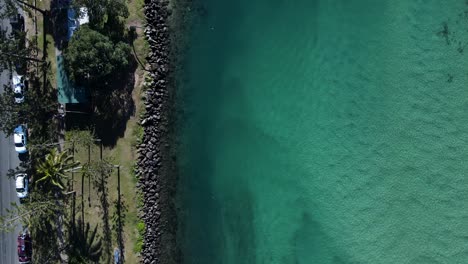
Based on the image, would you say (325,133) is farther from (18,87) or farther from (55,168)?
(18,87)

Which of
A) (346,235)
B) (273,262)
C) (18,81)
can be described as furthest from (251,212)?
(18,81)

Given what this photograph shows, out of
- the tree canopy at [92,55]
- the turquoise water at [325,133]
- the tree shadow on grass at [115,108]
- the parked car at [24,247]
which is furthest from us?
the turquoise water at [325,133]

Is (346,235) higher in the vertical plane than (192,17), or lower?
lower

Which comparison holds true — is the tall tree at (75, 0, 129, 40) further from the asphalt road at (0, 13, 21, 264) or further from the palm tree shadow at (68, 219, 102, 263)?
the palm tree shadow at (68, 219, 102, 263)

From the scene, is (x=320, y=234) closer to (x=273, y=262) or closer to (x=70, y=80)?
(x=273, y=262)

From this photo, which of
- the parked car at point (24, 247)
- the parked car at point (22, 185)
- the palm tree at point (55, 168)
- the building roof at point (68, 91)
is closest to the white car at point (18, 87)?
the building roof at point (68, 91)

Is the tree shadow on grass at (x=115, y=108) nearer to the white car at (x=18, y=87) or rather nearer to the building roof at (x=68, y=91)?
the building roof at (x=68, y=91)

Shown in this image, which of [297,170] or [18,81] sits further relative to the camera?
[297,170]
